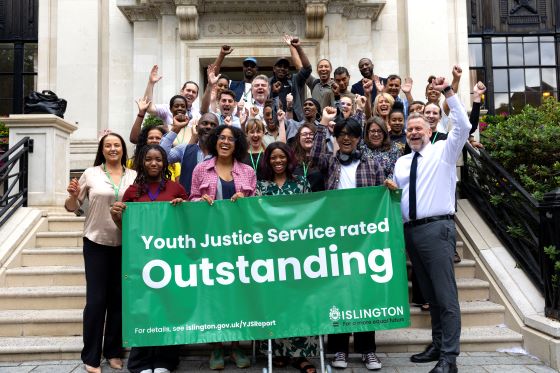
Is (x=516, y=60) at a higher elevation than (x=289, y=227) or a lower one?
higher

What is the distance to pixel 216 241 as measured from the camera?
14.9 feet

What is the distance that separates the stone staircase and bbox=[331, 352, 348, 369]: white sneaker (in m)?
0.62

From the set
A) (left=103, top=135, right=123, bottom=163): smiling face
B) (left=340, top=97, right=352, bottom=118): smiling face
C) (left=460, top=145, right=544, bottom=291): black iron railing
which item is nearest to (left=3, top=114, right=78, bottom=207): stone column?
(left=103, top=135, right=123, bottom=163): smiling face

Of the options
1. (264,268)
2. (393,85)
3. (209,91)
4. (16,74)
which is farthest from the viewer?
(16,74)

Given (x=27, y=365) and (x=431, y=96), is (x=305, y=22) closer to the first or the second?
(x=431, y=96)

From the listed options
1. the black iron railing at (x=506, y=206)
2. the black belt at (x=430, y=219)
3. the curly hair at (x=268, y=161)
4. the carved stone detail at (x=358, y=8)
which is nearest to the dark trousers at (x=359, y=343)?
the black belt at (x=430, y=219)

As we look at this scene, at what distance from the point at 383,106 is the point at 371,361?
339 centimetres

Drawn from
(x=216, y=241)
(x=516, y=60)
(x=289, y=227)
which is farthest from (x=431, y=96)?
(x=516, y=60)

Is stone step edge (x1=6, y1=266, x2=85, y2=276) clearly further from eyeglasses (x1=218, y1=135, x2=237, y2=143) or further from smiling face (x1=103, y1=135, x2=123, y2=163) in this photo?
eyeglasses (x1=218, y1=135, x2=237, y2=143)

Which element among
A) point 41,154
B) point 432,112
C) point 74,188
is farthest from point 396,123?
point 41,154

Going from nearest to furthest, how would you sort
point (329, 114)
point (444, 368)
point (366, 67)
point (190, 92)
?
point (444, 368) < point (329, 114) < point (190, 92) < point (366, 67)

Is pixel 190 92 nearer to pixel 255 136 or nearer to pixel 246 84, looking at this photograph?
pixel 246 84

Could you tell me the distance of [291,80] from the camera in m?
7.84

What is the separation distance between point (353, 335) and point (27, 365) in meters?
3.25
